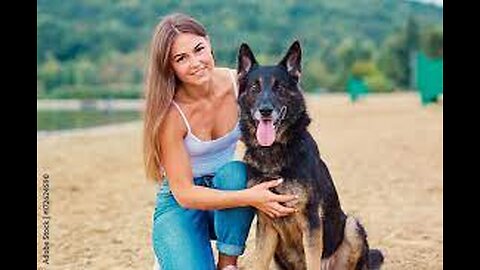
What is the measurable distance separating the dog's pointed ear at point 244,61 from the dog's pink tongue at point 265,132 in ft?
0.83

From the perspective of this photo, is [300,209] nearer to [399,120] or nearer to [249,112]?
[249,112]

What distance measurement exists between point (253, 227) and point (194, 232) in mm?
1461

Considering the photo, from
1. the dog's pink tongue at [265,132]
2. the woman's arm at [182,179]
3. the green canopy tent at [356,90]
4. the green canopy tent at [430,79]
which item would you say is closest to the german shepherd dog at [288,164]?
the dog's pink tongue at [265,132]

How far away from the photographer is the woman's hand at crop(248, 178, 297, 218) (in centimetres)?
365

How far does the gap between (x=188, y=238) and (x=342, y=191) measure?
4.34 metres

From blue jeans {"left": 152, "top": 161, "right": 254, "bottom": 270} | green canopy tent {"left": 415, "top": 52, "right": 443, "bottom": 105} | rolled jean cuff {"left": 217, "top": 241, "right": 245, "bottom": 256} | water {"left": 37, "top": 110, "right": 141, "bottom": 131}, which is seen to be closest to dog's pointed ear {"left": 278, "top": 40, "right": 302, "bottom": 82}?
blue jeans {"left": 152, "top": 161, "right": 254, "bottom": 270}

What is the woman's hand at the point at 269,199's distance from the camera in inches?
144

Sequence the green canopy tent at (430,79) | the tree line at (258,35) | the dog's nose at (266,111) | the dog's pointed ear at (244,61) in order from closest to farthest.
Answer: the dog's nose at (266,111) → the dog's pointed ear at (244,61) → the green canopy tent at (430,79) → the tree line at (258,35)

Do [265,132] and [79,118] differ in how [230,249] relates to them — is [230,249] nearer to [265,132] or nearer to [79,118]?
[265,132]

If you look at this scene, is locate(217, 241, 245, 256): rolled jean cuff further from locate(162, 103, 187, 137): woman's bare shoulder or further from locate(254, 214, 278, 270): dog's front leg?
locate(162, 103, 187, 137): woman's bare shoulder

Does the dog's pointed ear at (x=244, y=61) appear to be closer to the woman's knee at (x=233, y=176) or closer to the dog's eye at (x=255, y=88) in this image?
the dog's eye at (x=255, y=88)
